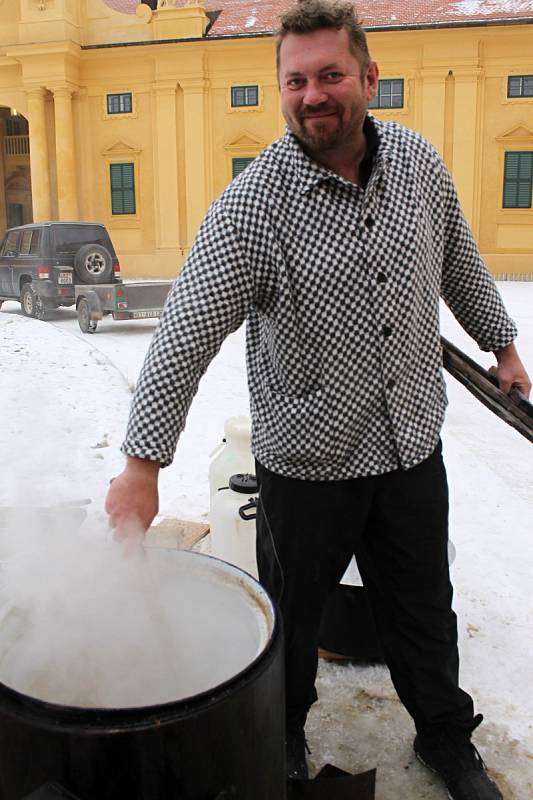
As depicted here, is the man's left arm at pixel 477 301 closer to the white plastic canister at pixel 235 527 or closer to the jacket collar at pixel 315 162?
the jacket collar at pixel 315 162

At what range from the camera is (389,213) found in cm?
191

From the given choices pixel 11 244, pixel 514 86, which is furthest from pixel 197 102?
pixel 11 244

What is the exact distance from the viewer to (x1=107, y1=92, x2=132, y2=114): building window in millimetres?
27344

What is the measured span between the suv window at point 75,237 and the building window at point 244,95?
12412mm

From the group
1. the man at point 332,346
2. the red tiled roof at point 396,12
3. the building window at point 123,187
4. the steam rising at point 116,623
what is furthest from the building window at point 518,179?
the steam rising at point 116,623

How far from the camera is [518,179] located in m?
25.6

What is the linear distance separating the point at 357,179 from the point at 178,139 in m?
26.8

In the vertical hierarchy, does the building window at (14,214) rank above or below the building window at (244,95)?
below

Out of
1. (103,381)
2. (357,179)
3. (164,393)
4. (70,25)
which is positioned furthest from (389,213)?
(70,25)

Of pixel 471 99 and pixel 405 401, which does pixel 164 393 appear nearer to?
pixel 405 401

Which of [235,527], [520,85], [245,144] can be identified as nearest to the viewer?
[235,527]

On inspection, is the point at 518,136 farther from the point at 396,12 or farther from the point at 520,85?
the point at 396,12

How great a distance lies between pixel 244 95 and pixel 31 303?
14267 mm

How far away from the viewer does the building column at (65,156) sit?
26891mm
